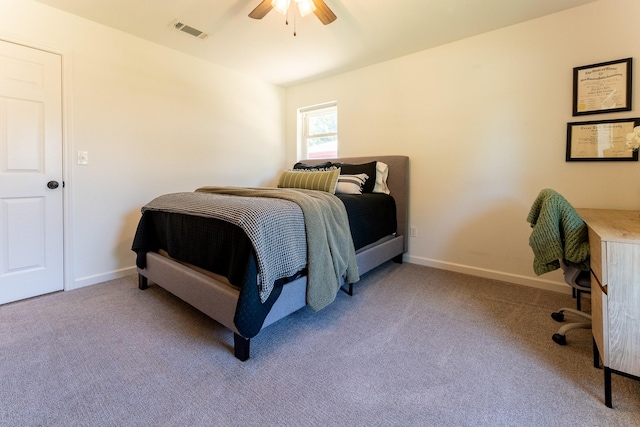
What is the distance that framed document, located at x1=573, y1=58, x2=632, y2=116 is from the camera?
203 cm

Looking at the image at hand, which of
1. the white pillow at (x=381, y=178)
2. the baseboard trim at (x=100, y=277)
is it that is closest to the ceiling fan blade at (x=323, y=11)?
the white pillow at (x=381, y=178)

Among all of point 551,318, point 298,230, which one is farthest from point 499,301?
point 298,230

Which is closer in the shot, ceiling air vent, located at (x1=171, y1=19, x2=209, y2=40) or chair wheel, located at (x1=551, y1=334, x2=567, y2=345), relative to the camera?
chair wheel, located at (x1=551, y1=334, x2=567, y2=345)

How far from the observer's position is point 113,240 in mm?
2617

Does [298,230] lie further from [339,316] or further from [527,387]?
[527,387]

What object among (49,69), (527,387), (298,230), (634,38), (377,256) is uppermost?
(634,38)

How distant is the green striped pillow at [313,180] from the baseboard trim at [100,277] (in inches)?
68.1

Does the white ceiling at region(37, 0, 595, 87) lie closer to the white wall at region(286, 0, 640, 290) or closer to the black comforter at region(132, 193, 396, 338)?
the white wall at region(286, 0, 640, 290)

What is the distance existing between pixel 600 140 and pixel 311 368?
263 centimetres

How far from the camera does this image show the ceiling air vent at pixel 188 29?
245cm

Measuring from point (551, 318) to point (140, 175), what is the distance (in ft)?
11.8

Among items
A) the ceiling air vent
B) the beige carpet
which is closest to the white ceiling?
the ceiling air vent

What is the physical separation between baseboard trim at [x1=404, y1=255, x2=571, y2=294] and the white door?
10.9 feet

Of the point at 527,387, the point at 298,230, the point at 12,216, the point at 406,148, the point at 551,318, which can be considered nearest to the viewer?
the point at 527,387
